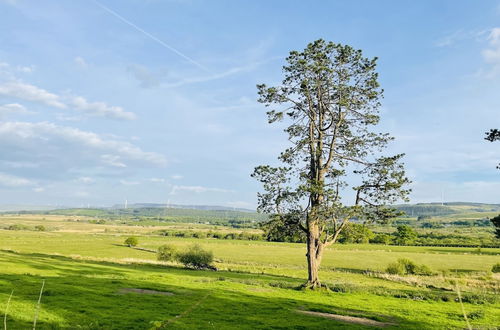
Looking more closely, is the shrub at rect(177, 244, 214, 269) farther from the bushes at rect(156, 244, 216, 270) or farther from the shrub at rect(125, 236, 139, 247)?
the shrub at rect(125, 236, 139, 247)

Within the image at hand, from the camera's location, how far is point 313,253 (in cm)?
4081

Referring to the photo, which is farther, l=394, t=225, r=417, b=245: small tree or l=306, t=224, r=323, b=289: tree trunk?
l=394, t=225, r=417, b=245: small tree

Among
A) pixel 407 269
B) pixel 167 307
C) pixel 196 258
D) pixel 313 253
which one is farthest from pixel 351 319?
pixel 407 269

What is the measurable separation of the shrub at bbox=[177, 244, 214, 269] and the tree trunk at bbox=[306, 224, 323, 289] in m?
38.9

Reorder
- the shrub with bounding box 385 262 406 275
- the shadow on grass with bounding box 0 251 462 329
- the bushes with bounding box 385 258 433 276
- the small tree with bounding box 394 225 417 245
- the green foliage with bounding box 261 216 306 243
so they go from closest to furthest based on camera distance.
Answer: the shadow on grass with bounding box 0 251 462 329 < the green foliage with bounding box 261 216 306 243 < the shrub with bounding box 385 262 406 275 < the bushes with bounding box 385 258 433 276 < the small tree with bounding box 394 225 417 245

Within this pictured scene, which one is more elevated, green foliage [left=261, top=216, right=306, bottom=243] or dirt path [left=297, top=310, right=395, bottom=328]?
green foliage [left=261, top=216, right=306, bottom=243]

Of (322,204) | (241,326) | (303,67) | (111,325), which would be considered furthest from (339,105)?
(111,325)

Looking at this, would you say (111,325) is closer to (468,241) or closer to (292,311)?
(292,311)

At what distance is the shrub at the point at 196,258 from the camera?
76562mm

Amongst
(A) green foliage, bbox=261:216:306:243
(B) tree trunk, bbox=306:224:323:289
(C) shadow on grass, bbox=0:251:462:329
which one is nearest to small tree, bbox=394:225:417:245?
(C) shadow on grass, bbox=0:251:462:329

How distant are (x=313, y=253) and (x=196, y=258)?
40994mm

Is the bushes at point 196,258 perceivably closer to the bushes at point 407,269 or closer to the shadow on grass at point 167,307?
the shadow on grass at point 167,307

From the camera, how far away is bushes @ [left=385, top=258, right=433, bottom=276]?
84.5 metres

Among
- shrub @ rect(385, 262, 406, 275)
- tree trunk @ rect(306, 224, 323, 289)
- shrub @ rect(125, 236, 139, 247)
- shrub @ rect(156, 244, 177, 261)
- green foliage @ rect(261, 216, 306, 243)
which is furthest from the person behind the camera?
shrub @ rect(125, 236, 139, 247)
